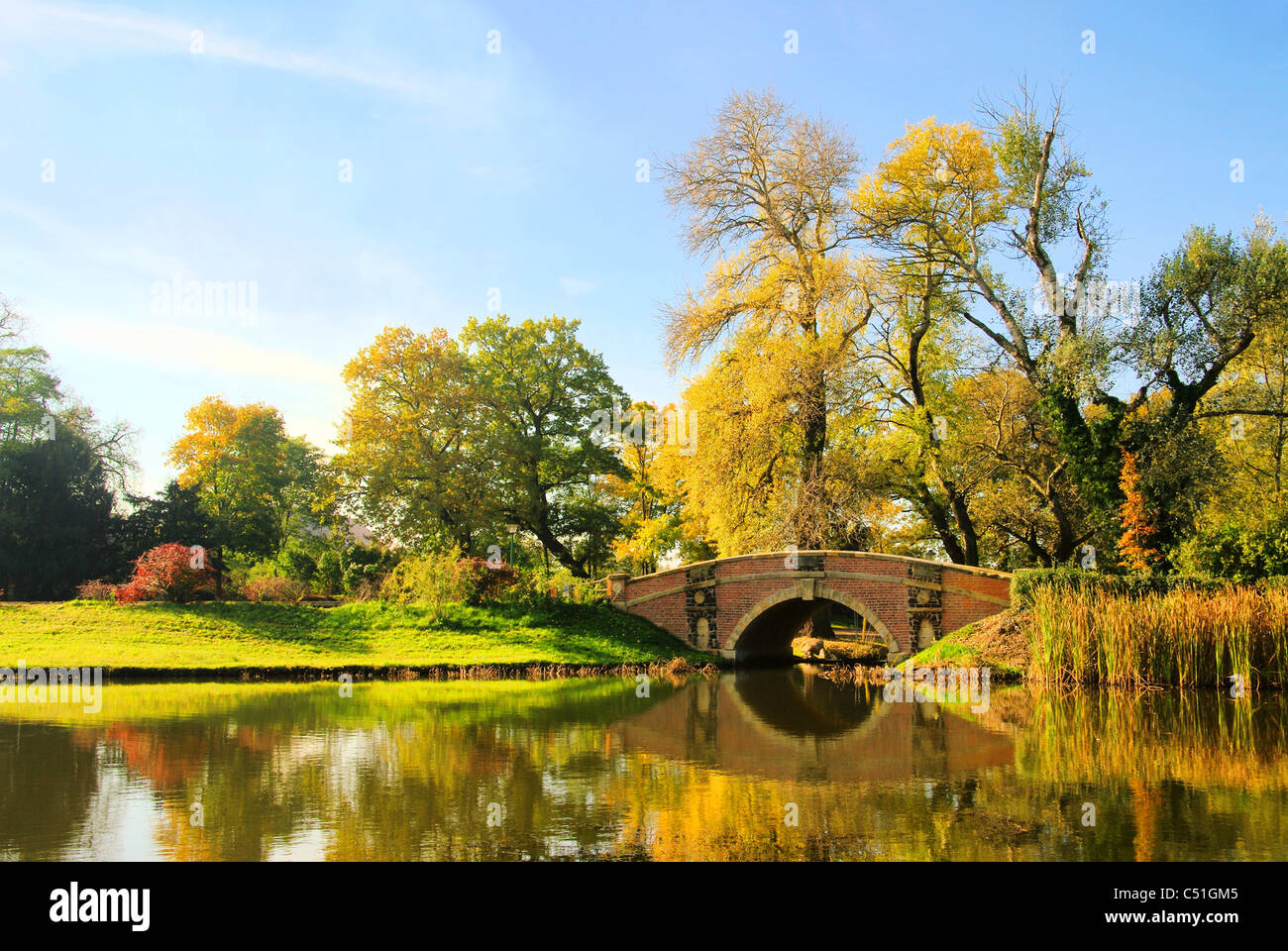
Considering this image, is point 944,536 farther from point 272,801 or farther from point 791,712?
point 272,801

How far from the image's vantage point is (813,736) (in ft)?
47.9

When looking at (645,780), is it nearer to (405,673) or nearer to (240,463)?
(405,673)

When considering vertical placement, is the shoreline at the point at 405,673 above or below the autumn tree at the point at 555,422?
below

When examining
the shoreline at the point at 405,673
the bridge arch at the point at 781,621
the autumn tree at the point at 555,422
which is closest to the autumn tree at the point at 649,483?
the autumn tree at the point at 555,422

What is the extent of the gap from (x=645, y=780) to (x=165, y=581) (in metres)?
22.3

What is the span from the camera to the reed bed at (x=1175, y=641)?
58.7 ft

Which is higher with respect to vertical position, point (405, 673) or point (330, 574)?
point (330, 574)

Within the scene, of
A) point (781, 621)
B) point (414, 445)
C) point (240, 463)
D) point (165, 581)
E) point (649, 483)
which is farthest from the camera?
point (240, 463)

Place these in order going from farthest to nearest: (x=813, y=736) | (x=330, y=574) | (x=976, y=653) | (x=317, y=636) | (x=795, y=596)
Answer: (x=330, y=574) < (x=795, y=596) < (x=317, y=636) < (x=976, y=653) < (x=813, y=736)

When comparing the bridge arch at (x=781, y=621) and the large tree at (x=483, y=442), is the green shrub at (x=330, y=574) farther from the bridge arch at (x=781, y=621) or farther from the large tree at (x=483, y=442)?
the bridge arch at (x=781, y=621)

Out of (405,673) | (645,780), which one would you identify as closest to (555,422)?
(405,673)

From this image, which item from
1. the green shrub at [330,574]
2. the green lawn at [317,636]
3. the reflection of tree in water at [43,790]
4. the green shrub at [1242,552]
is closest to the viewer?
the reflection of tree in water at [43,790]

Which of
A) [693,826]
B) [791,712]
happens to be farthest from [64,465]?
[693,826]

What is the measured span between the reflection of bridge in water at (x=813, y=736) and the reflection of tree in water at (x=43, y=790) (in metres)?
6.45
